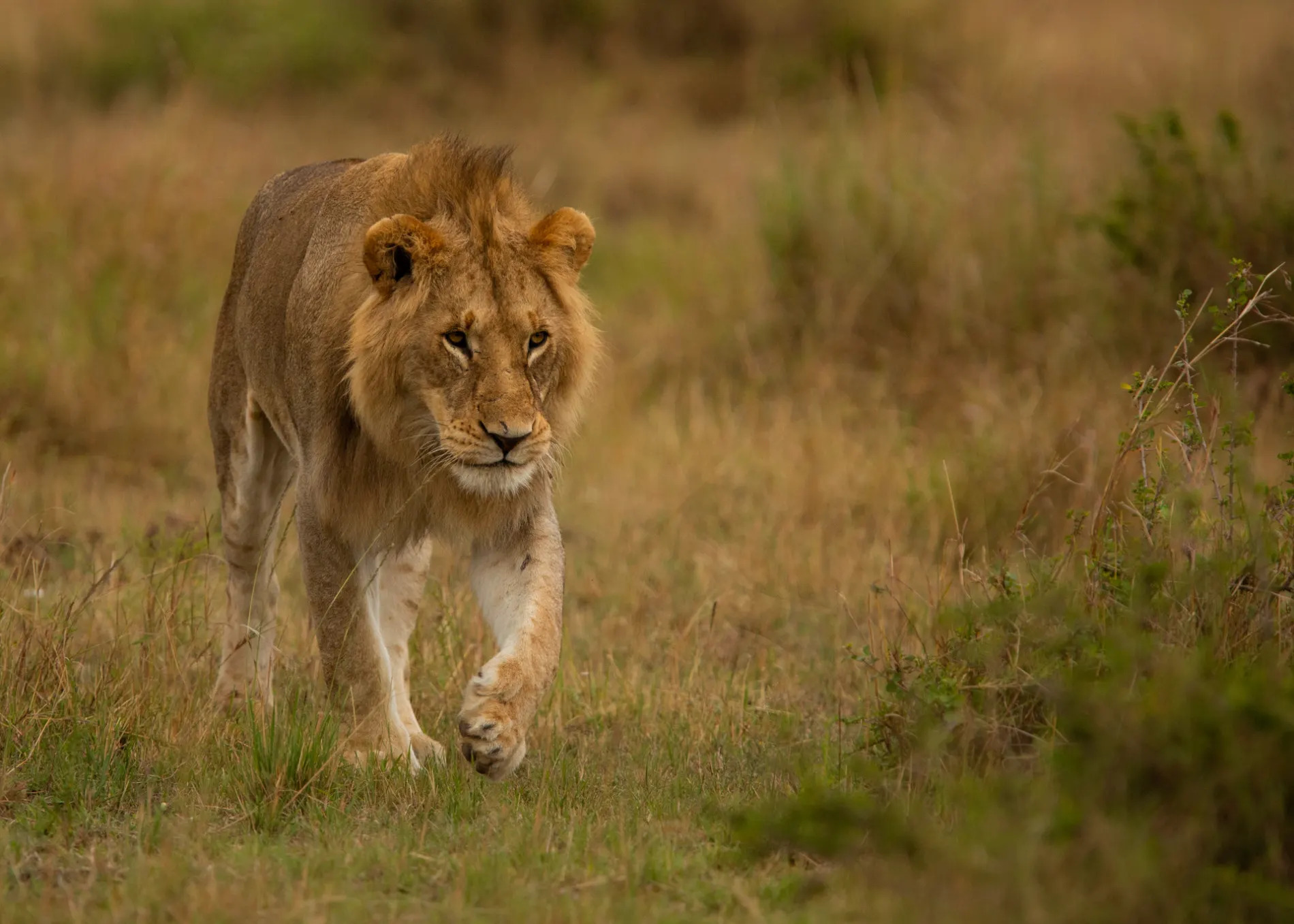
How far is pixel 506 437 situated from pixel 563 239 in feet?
2.19

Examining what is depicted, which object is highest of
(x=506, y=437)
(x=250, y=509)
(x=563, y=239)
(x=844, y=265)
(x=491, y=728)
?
(x=563, y=239)

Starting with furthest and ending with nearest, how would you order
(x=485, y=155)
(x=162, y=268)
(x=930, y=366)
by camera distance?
(x=162, y=268) < (x=930, y=366) < (x=485, y=155)

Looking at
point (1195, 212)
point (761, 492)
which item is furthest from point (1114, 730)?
point (1195, 212)

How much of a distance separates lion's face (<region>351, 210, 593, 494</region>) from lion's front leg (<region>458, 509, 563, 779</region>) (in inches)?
11.8

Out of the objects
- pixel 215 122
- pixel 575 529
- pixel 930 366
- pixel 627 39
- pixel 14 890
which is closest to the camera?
pixel 14 890

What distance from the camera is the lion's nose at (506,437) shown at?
13.6 feet

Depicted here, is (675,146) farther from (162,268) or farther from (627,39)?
(162,268)

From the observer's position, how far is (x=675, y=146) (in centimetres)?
1506

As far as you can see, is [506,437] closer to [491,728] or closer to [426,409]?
[426,409]

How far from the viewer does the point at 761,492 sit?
25.0ft

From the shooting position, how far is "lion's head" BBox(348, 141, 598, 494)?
4.21 meters

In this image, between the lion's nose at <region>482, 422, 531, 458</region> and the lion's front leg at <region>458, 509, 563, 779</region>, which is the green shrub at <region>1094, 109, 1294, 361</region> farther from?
the lion's nose at <region>482, 422, 531, 458</region>

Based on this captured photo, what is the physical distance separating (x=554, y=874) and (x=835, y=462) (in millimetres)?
4500

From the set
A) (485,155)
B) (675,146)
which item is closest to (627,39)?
(675,146)
